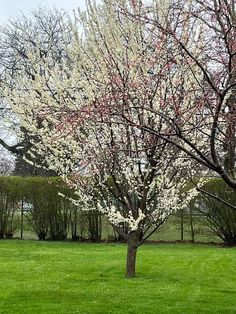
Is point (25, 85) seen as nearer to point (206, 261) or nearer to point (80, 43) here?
point (80, 43)

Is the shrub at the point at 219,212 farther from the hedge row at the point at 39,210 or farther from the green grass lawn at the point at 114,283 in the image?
the hedge row at the point at 39,210

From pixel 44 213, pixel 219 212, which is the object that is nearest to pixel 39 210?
pixel 44 213

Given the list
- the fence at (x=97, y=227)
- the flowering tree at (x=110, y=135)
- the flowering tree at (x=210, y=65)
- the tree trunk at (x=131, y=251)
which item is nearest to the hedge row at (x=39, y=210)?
the fence at (x=97, y=227)

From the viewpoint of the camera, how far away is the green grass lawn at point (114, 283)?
660 cm

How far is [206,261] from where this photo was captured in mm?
11523

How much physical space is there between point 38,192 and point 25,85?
8.03 meters

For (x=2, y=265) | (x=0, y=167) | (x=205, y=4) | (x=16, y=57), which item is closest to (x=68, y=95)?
(x=2, y=265)

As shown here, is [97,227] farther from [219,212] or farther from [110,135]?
[110,135]

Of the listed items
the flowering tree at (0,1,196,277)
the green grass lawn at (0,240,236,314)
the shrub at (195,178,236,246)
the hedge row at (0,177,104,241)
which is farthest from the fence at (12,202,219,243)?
the flowering tree at (0,1,196,277)

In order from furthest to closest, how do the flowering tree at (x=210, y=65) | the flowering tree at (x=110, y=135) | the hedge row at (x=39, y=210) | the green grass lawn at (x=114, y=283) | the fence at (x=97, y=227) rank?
1. the hedge row at (x=39, y=210)
2. the fence at (x=97, y=227)
3. the flowering tree at (x=110, y=135)
4. the green grass lawn at (x=114, y=283)
5. the flowering tree at (x=210, y=65)

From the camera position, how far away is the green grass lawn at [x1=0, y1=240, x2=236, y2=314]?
6602 mm

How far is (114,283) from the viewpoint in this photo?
8328 mm

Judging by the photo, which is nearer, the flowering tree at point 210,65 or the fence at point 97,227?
the flowering tree at point 210,65

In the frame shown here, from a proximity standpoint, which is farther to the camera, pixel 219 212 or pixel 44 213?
pixel 44 213
